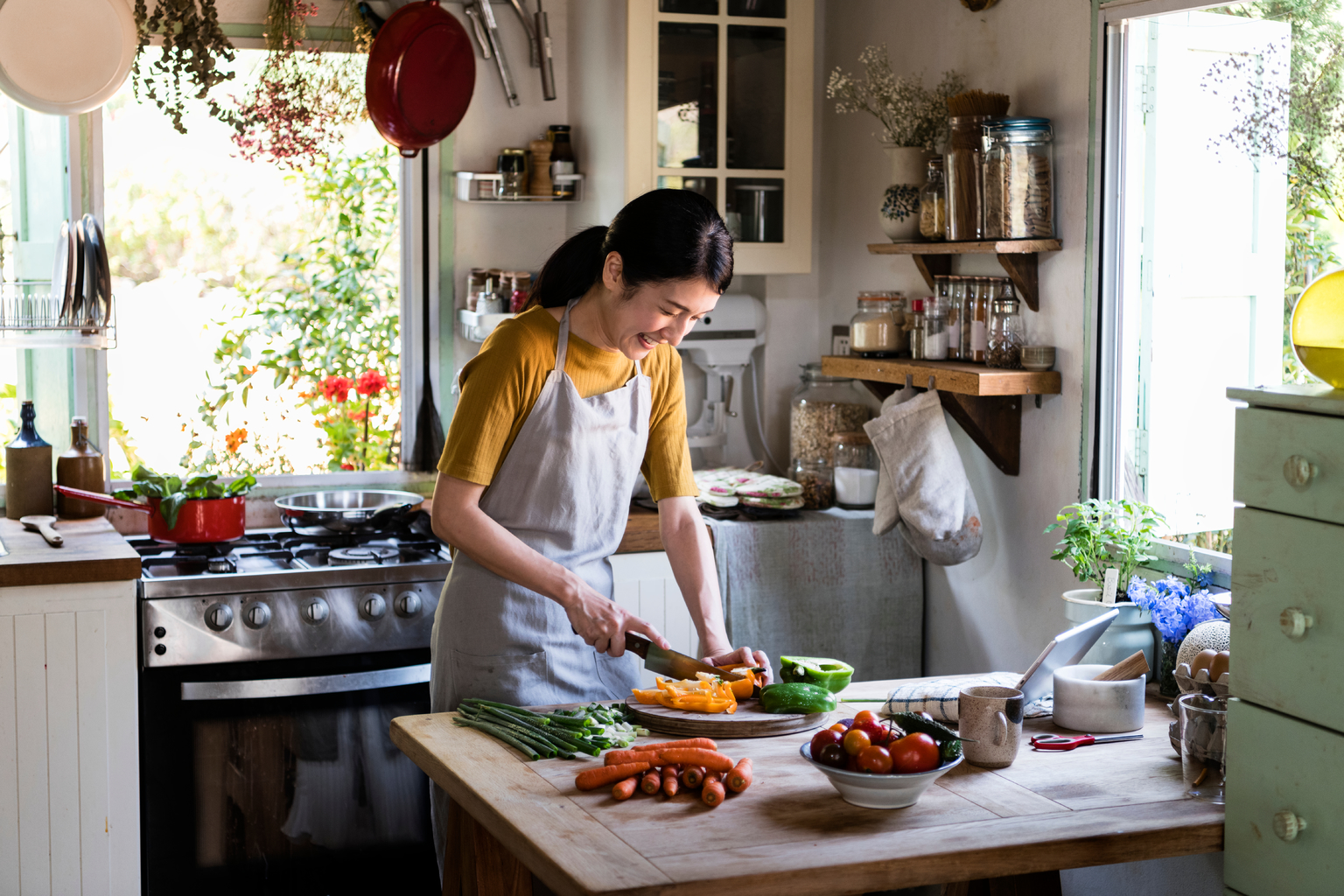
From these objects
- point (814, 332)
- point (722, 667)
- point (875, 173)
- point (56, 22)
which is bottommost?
point (722, 667)

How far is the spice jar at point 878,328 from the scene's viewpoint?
3336 mm

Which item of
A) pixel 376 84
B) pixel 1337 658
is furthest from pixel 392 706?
pixel 1337 658

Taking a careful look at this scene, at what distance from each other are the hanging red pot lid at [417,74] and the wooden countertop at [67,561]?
1198 millimetres

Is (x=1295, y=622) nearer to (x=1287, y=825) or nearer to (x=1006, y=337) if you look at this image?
(x=1287, y=825)

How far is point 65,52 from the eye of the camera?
10.2 ft

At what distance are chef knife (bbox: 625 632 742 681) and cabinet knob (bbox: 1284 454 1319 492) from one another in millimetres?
889

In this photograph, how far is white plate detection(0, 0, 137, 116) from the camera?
3.06 m

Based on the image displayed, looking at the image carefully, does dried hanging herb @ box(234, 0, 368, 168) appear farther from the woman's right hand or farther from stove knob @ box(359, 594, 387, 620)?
the woman's right hand

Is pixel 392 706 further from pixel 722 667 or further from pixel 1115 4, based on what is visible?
pixel 1115 4

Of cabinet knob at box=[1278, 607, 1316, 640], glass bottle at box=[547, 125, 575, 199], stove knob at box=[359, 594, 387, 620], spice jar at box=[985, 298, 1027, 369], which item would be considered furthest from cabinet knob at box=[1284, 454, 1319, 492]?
glass bottle at box=[547, 125, 575, 199]

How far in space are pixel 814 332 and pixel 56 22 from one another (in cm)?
210

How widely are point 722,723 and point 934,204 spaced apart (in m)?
1.51

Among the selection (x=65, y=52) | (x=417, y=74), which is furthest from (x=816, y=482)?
(x=65, y=52)

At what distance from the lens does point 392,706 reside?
3158 mm
